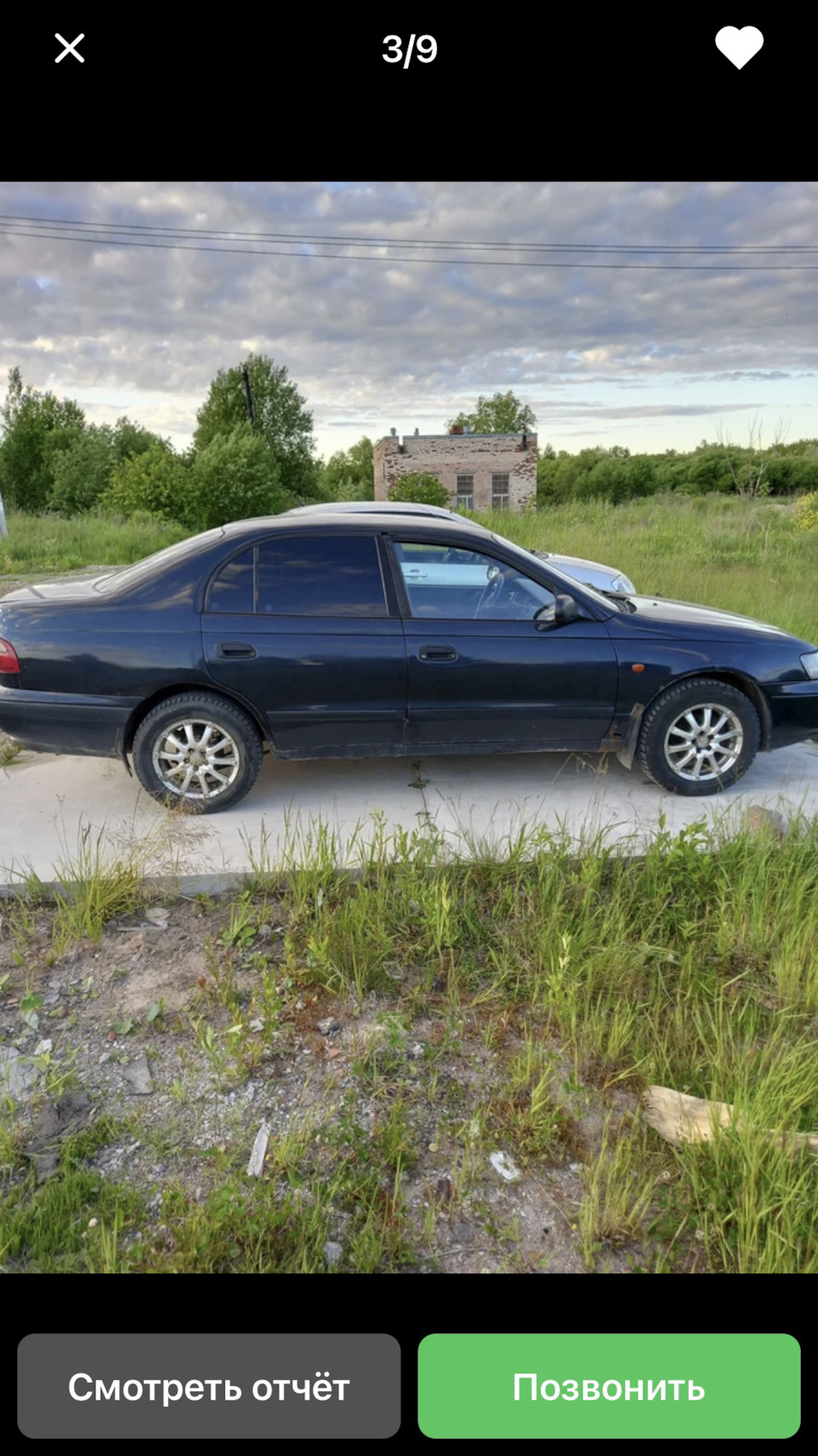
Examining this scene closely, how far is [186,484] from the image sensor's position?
32.6m

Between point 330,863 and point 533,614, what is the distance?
1.85 m

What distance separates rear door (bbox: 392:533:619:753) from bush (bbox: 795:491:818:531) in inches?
538

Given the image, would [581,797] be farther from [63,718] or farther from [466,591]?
[63,718]

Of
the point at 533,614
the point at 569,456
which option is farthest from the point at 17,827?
the point at 569,456

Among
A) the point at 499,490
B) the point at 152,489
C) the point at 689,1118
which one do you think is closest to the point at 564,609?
the point at 689,1118

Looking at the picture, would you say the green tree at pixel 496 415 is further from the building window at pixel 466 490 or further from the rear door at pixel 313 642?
the rear door at pixel 313 642

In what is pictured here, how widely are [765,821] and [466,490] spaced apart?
4496 cm

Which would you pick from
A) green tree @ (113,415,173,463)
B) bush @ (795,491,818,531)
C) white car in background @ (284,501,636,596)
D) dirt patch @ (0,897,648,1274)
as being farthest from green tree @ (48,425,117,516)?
dirt patch @ (0,897,648,1274)

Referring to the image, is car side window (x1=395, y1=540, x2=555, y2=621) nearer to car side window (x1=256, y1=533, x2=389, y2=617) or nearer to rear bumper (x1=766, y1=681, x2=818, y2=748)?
car side window (x1=256, y1=533, x2=389, y2=617)

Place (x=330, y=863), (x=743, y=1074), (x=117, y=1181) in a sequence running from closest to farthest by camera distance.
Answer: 1. (x=117, y=1181)
2. (x=743, y=1074)
3. (x=330, y=863)

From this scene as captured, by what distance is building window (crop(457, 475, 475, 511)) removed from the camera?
151ft

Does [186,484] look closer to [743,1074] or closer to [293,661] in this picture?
[293,661]

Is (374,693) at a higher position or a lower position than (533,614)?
lower

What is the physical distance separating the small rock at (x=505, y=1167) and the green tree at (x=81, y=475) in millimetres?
53236
